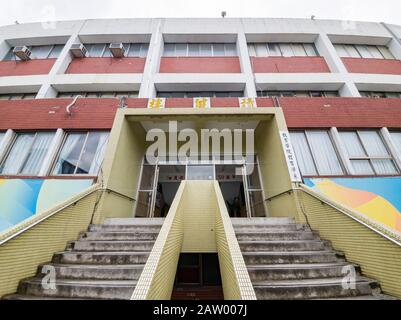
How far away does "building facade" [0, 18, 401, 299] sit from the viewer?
3.57 m

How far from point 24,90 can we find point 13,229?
381 inches

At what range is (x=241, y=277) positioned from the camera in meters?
2.12

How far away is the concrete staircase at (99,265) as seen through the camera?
267 cm

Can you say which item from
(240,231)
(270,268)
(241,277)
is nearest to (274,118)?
(240,231)

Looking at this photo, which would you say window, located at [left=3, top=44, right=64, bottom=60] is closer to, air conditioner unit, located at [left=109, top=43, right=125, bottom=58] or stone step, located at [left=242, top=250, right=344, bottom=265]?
air conditioner unit, located at [left=109, top=43, right=125, bottom=58]

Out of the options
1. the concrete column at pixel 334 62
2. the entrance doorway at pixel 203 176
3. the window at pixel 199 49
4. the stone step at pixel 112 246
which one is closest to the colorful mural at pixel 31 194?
the stone step at pixel 112 246

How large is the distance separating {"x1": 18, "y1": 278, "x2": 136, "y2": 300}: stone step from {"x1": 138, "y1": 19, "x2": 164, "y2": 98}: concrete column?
7.33m

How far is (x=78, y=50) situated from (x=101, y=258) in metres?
10.9

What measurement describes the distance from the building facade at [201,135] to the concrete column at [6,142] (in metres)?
0.05

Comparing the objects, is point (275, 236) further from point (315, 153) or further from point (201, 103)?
point (201, 103)

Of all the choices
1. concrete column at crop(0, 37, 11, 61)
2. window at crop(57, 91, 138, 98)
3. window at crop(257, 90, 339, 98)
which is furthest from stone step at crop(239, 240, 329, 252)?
concrete column at crop(0, 37, 11, 61)

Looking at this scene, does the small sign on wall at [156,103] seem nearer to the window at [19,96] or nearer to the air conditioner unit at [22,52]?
the window at [19,96]

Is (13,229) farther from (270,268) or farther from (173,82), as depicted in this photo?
(173,82)

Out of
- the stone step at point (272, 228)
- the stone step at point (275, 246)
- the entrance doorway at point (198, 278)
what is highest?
the stone step at point (272, 228)
